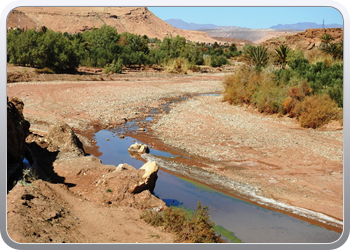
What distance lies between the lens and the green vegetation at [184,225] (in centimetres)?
641

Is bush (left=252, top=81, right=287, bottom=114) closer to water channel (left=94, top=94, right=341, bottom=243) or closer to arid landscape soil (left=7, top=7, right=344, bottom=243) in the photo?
arid landscape soil (left=7, top=7, right=344, bottom=243)

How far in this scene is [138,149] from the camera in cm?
1298

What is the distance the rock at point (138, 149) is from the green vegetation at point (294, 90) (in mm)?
7207

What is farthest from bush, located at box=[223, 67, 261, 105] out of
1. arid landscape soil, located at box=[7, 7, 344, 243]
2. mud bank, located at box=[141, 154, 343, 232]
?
mud bank, located at box=[141, 154, 343, 232]

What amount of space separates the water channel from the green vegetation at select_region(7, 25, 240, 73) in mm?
21546

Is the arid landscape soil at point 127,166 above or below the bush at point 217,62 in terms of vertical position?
below

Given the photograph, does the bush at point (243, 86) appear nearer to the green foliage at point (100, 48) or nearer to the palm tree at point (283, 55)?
the palm tree at point (283, 55)

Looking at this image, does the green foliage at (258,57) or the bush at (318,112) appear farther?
the green foliage at (258,57)

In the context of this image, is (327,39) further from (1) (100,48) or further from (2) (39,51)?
(1) (100,48)

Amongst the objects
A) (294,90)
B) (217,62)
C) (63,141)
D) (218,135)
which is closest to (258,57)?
(294,90)

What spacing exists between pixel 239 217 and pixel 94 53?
112 feet

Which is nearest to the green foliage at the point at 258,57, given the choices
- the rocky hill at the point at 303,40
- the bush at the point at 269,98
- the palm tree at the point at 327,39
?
the bush at the point at 269,98

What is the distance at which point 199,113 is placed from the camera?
19.4 m
